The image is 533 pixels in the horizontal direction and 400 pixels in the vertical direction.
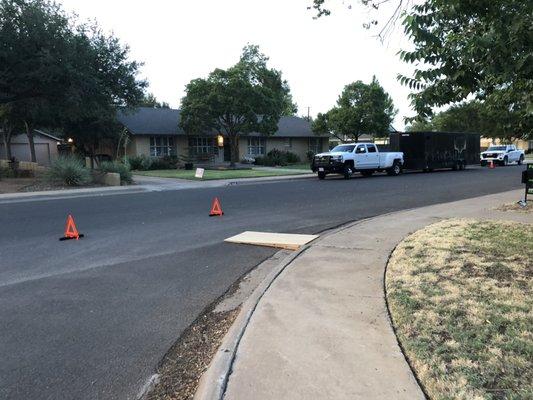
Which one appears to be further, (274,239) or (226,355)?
(274,239)

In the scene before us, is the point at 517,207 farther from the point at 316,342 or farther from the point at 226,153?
the point at 226,153

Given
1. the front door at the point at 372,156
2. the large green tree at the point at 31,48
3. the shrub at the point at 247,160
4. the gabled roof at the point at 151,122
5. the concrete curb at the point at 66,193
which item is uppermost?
the large green tree at the point at 31,48

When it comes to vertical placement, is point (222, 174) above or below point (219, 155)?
below

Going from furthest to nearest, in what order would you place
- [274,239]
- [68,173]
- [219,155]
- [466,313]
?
1. [219,155]
2. [68,173]
3. [274,239]
4. [466,313]

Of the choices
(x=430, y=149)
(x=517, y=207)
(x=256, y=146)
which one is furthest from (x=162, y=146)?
(x=517, y=207)

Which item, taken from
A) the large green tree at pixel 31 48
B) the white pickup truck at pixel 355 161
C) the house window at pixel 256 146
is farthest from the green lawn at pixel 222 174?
the house window at pixel 256 146

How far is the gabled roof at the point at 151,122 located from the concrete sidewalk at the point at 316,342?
3371cm

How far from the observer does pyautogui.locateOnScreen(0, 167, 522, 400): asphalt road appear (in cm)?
383

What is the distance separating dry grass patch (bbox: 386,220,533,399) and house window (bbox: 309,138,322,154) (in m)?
42.3

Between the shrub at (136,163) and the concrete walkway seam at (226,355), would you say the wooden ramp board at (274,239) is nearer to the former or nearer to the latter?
the concrete walkway seam at (226,355)

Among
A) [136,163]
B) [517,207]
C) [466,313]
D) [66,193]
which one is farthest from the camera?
[136,163]

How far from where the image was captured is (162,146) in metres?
39.7

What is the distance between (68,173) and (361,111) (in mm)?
29461

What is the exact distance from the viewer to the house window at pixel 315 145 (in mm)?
49797
